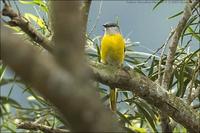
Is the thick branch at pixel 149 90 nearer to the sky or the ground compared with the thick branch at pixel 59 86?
nearer to the ground

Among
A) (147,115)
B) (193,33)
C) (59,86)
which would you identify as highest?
(59,86)

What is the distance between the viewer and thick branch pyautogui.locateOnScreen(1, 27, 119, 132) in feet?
1.12

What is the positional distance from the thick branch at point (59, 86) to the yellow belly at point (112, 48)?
1.77m

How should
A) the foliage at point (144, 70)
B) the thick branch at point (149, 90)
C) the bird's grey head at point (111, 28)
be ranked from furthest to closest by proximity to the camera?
the bird's grey head at point (111, 28), the foliage at point (144, 70), the thick branch at point (149, 90)

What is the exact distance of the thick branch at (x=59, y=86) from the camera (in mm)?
342

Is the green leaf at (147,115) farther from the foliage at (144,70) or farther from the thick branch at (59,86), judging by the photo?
the thick branch at (59,86)

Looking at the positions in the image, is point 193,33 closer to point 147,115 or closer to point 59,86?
point 147,115

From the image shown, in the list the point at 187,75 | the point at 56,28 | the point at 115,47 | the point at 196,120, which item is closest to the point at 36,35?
the point at 196,120

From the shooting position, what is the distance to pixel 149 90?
4.58 feet

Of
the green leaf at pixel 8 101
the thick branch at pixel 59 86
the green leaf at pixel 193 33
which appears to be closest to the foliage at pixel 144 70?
the green leaf at pixel 193 33

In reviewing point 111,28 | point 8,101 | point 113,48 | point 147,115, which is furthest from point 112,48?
point 8,101

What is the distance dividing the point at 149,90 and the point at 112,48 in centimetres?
92

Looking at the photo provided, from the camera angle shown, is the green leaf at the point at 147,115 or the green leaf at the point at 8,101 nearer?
the green leaf at the point at 147,115

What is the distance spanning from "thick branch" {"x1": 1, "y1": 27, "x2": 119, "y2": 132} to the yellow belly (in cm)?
177
